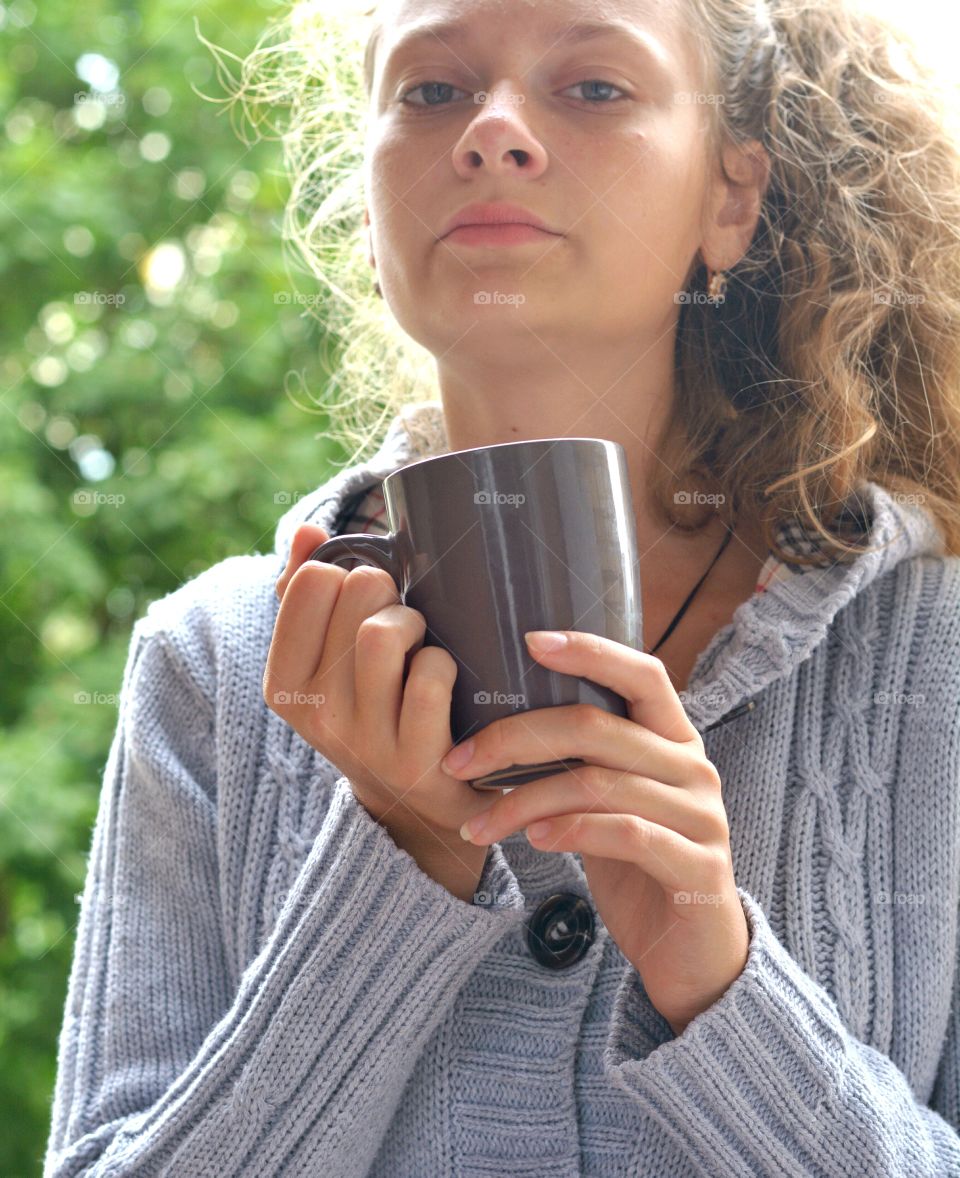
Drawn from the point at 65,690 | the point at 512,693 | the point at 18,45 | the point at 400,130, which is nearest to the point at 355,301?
the point at 400,130

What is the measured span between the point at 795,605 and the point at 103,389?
1.81 meters

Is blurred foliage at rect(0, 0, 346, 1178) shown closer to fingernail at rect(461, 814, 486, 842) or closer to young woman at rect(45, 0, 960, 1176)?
young woman at rect(45, 0, 960, 1176)

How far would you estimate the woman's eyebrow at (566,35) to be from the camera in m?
1.09

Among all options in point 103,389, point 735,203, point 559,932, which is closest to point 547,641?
point 559,932

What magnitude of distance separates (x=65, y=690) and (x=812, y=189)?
174cm

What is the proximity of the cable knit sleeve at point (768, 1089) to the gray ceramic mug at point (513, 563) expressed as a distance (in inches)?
9.1

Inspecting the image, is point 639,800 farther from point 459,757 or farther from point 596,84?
point 596,84

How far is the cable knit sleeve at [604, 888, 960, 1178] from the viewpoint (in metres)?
0.92

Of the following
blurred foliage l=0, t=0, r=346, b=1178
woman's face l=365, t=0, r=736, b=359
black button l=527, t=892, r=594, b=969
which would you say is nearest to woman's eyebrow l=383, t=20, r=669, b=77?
woman's face l=365, t=0, r=736, b=359

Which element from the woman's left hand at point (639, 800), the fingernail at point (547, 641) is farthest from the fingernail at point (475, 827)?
the fingernail at point (547, 641)

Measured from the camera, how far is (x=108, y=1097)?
1084 mm

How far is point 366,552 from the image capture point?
0.92 m

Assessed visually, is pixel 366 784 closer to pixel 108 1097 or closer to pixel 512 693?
pixel 512 693

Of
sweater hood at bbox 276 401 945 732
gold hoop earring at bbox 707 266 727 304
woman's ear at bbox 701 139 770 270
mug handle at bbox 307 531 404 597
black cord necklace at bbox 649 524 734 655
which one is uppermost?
woman's ear at bbox 701 139 770 270
